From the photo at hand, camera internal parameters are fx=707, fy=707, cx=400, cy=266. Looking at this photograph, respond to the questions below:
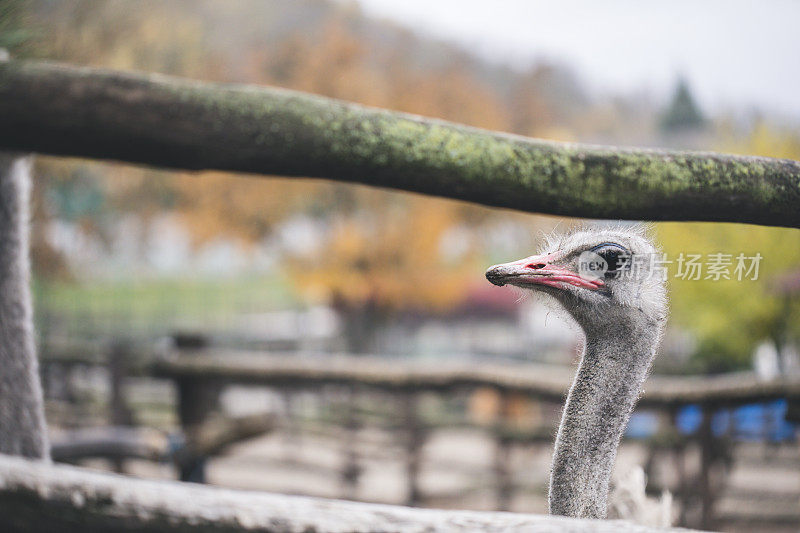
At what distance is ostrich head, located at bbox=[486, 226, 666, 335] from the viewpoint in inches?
30.7

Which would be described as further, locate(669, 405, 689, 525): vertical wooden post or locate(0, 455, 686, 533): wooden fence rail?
locate(669, 405, 689, 525): vertical wooden post

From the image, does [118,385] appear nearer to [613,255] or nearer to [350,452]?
[350,452]

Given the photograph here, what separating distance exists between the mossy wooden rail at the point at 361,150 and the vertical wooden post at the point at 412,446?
3.17 meters

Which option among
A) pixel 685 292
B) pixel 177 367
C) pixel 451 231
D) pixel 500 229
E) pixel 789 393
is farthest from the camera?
pixel 500 229

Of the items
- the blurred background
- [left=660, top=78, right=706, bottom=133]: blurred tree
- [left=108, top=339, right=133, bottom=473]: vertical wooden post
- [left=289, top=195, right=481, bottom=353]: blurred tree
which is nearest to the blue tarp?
the blurred background

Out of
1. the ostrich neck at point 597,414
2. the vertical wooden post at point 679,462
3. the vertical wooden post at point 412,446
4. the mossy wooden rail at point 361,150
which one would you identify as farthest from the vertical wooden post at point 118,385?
the ostrich neck at point 597,414

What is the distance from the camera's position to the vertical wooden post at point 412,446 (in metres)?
3.96

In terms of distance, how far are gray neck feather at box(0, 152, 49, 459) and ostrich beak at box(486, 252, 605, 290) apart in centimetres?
89

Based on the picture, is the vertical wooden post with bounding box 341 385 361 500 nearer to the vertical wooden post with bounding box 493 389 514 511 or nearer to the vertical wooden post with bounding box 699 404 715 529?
the vertical wooden post with bounding box 493 389 514 511

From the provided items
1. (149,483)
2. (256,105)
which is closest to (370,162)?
(256,105)

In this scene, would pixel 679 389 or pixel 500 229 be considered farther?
pixel 500 229

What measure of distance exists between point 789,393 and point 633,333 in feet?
7.22

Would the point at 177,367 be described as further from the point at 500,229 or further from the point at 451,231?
the point at 500,229

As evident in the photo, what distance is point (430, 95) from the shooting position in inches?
490
